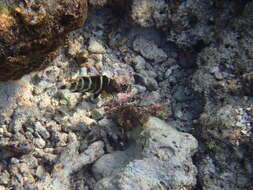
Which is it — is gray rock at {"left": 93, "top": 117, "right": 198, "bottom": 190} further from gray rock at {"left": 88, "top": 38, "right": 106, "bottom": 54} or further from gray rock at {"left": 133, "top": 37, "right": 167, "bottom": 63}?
gray rock at {"left": 88, "top": 38, "right": 106, "bottom": 54}

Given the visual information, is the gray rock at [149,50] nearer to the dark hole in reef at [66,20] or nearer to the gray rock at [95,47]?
the gray rock at [95,47]

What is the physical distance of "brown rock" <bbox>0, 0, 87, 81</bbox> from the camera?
3.16 meters

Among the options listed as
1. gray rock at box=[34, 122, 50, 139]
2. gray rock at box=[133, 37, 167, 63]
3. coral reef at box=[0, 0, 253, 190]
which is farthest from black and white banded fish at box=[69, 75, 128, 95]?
gray rock at box=[133, 37, 167, 63]

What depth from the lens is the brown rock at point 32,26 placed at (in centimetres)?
316

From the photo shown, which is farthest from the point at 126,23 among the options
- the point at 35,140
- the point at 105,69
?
the point at 35,140

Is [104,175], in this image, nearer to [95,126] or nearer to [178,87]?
[95,126]

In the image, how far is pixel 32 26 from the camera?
3.30 meters

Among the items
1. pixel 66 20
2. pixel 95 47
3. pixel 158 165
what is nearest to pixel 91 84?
pixel 66 20

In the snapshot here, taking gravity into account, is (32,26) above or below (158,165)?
above

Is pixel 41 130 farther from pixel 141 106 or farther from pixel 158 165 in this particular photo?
pixel 158 165

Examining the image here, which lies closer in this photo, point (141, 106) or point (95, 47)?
point (141, 106)

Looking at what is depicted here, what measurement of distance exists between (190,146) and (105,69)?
1.99 m

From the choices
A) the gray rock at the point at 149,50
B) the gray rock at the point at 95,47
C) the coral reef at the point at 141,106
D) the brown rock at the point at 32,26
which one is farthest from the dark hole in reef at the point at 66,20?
the gray rock at the point at 149,50

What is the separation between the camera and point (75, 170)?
4379 millimetres
